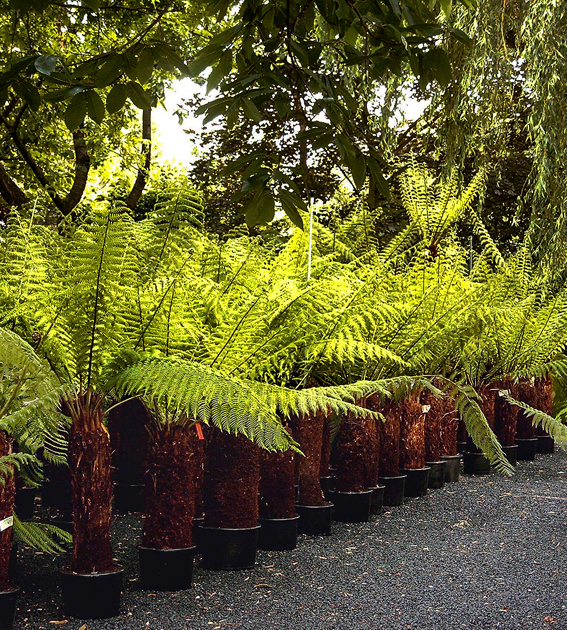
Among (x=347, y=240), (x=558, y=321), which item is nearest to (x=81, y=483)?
(x=347, y=240)

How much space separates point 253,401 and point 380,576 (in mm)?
938

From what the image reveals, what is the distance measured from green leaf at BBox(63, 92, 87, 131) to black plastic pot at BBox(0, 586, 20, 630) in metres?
1.06

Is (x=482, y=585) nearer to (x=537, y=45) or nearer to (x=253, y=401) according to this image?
(x=253, y=401)

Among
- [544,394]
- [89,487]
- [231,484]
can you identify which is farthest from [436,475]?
[89,487]

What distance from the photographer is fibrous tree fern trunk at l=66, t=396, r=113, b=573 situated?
1.87 m

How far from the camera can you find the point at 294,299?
219cm

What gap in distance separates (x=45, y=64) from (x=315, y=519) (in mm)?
1975

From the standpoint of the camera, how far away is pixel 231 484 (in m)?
2.29

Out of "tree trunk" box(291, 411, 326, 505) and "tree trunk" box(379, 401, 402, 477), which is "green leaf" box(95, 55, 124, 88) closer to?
"tree trunk" box(291, 411, 326, 505)

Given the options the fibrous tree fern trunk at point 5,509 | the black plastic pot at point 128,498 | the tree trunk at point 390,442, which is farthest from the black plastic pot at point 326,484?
the fibrous tree fern trunk at point 5,509

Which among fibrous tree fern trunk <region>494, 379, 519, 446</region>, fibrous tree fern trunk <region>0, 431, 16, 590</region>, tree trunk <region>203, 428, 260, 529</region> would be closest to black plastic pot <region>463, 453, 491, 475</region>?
fibrous tree fern trunk <region>494, 379, 519, 446</region>

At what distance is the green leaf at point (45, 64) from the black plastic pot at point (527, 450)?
4.35 m

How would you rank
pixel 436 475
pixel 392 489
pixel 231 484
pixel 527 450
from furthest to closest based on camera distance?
pixel 527 450 → pixel 436 475 → pixel 392 489 → pixel 231 484

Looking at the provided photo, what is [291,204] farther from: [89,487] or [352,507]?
[352,507]
